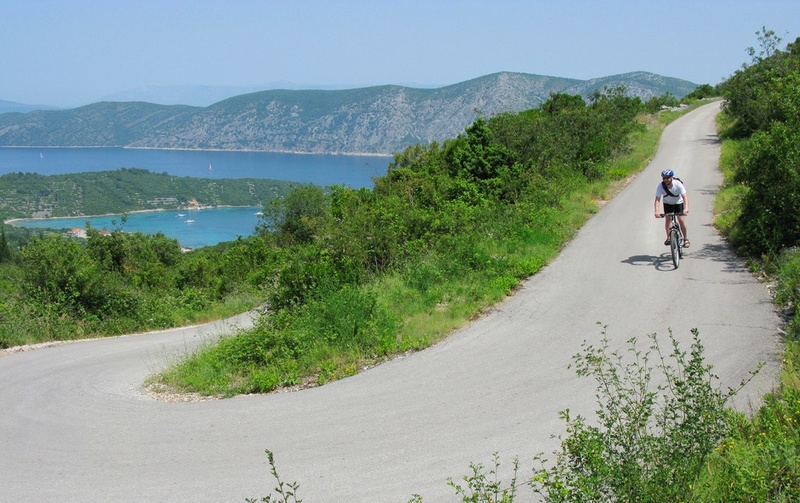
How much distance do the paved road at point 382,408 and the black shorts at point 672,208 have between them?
107 centimetres

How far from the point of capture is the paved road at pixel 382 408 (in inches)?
224

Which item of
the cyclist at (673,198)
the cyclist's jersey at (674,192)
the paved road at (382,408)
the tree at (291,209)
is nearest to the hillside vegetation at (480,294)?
the paved road at (382,408)

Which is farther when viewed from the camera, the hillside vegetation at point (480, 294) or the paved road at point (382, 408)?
the paved road at point (382, 408)

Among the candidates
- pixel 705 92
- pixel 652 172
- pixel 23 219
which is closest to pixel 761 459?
pixel 652 172

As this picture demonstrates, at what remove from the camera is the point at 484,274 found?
38.8 feet

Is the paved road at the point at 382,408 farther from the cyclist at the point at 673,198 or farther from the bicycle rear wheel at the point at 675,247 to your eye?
the cyclist at the point at 673,198

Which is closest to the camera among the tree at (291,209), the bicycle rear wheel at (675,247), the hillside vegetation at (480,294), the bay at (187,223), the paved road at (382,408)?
the hillside vegetation at (480,294)

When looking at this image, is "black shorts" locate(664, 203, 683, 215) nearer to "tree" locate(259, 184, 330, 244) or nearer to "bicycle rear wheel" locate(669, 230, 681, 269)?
"bicycle rear wheel" locate(669, 230, 681, 269)

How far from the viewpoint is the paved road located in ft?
18.7

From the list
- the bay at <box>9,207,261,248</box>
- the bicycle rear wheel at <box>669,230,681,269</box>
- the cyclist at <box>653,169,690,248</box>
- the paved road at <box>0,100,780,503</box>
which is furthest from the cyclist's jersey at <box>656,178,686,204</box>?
the bay at <box>9,207,261,248</box>

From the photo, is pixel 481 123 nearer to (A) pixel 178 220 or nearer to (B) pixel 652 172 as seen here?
(B) pixel 652 172

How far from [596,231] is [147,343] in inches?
421

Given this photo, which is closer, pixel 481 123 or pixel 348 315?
pixel 348 315

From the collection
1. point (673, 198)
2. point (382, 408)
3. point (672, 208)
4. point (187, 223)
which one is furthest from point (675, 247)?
point (187, 223)
